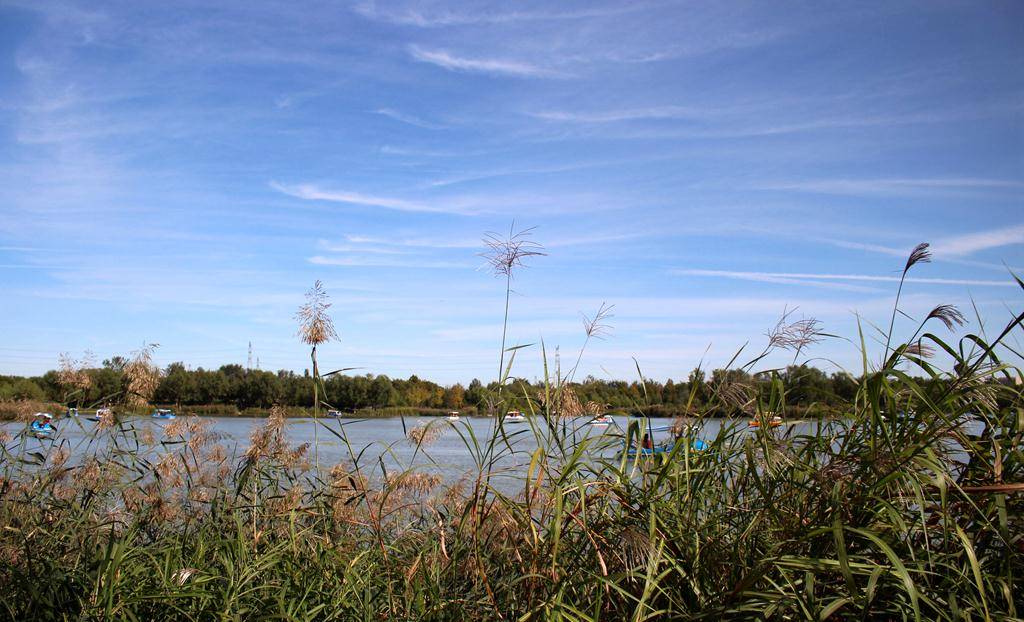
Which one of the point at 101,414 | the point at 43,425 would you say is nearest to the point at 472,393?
Result: the point at 101,414

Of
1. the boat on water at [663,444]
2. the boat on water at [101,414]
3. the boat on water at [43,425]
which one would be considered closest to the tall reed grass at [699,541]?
the boat on water at [663,444]

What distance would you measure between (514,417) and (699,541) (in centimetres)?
96

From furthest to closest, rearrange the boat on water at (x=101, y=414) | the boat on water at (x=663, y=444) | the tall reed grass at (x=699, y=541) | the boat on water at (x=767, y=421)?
1. the boat on water at (x=101, y=414)
2. the boat on water at (x=663, y=444)
3. the boat on water at (x=767, y=421)
4. the tall reed grass at (x=699, y=541)

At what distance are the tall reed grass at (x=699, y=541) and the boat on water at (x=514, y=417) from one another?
80mm

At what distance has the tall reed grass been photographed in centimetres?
235

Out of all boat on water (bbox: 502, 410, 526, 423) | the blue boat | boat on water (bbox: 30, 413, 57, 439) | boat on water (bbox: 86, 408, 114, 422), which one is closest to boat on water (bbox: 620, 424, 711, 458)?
the blue boat

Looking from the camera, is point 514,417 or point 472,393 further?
point 472,393

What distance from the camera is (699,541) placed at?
8.46ft

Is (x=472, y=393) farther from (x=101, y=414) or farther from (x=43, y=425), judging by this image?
(x=43, y=425)

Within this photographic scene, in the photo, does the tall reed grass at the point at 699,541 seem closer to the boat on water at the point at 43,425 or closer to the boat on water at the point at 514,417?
the boat on water at the point at 514,417

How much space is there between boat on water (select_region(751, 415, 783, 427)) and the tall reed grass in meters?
0.05

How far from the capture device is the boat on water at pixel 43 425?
17.4 feet

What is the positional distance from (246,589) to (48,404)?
335 centimetres

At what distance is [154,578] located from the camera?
130 inches
